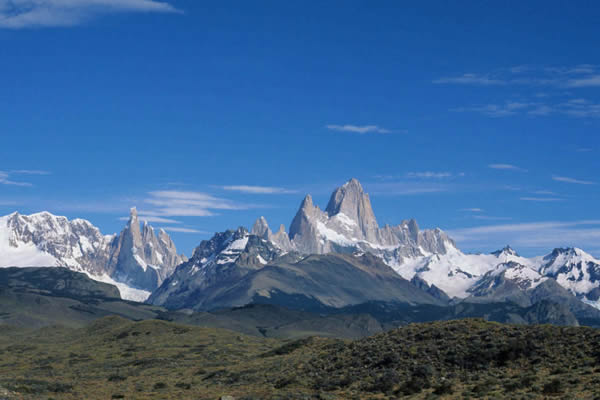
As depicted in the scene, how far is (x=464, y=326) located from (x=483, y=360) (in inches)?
706

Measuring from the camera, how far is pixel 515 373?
92.2 meters

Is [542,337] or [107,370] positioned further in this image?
[107,370]

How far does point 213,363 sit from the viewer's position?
169375 millimetres

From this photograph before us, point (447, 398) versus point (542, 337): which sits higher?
point (542, 337)

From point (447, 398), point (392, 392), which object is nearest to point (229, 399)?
point (392, 392)

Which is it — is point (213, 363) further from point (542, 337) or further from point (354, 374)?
point (542, 337)

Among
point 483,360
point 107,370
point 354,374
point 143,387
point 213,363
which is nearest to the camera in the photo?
point 483,360

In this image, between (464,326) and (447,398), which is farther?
(464,326)

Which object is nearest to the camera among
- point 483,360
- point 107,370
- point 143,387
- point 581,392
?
point 581,392

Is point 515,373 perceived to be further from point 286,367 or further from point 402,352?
point 286,367

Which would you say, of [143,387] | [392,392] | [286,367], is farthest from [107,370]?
[392,392]

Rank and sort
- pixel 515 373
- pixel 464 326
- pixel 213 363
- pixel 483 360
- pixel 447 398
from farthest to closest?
pixel 213 363 < pixel 464 326 < pixel 483 360 < pixel 515 373 < pixel 447 398

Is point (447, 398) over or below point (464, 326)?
below

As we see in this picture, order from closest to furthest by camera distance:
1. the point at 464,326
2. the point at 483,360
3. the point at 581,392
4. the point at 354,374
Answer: the point at 581,392 < the point at 483,360 < the point at 354,374 < the point at 464,326
